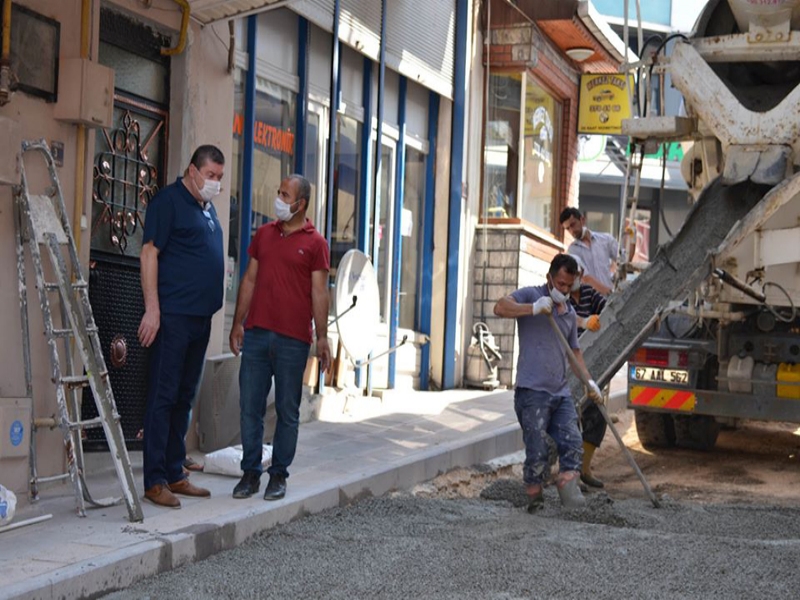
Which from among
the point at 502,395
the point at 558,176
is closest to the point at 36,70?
the point at 502,395

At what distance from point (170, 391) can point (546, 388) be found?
2400mm

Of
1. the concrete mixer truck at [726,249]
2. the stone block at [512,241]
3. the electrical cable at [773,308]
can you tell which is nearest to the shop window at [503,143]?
the stone block at [512,241]

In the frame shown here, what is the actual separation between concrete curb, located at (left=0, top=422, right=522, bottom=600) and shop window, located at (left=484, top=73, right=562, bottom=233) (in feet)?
23.5

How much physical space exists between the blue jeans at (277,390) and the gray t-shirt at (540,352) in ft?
4.80

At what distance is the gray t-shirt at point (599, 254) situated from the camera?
1109 cm

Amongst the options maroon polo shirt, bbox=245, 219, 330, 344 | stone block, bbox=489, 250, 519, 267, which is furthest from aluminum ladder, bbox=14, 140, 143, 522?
stone block, bbox=489, 250, 519, 267

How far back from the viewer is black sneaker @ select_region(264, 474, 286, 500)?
732cm

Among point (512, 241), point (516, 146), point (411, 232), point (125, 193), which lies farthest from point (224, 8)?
point (516, 146)

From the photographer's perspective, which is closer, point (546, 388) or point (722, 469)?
point (546, 388)

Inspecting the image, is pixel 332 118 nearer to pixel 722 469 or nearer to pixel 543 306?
pixel 722 469

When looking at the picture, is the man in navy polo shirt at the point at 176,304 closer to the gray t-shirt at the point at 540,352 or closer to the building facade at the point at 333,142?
the building facade at the point at 333,142

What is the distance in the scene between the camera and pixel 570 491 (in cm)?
799

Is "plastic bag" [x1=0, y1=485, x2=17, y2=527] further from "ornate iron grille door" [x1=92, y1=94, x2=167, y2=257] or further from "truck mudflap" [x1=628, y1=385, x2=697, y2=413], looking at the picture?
"truck mudflap" [x1=628, y1=385, x2=697, y2=413]

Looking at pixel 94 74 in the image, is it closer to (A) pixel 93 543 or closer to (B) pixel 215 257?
(B) pixel 215 257
